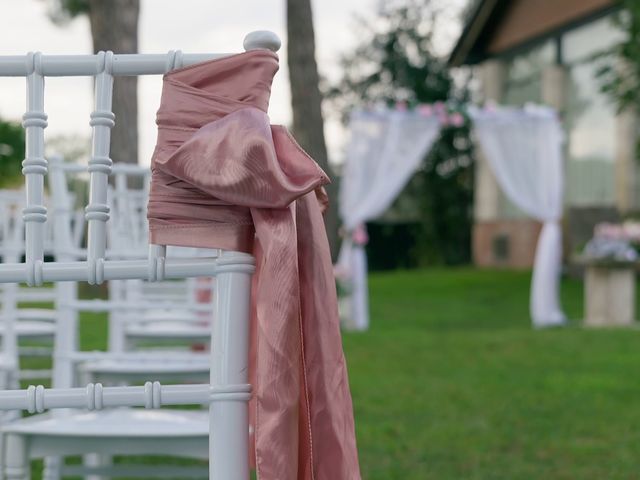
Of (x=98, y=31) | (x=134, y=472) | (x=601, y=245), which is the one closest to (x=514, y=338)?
(x=601, y=245)

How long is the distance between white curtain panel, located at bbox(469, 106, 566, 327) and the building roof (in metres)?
5.36

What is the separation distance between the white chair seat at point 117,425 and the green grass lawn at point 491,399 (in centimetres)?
160

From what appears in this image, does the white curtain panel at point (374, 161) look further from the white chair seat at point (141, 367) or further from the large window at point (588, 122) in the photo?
the white chair seat at point (141, 367)

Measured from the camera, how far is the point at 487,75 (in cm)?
2003

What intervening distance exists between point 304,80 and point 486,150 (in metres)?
2.80

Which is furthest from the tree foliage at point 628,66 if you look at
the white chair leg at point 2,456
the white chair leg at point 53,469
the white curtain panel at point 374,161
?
the white chair leg at point 2,456

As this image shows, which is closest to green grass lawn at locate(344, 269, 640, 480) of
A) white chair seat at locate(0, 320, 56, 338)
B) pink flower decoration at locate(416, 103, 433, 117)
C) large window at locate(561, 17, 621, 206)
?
white chair seat at locate(0, 320, 56, 338)

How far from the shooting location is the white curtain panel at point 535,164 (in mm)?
11008

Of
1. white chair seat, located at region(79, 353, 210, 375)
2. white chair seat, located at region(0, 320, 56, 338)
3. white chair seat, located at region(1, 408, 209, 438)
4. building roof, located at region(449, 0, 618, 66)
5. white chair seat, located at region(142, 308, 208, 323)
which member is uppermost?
building roof, located at region(449, 0, 618, 66)

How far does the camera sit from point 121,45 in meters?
8.99

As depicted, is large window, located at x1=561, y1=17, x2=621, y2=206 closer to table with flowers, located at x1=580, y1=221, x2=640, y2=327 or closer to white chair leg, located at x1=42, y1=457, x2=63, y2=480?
table with flowers, located at x1=580, y1=221, x2=640, y2=327

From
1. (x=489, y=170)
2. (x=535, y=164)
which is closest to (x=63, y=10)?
(x=535, y=164)

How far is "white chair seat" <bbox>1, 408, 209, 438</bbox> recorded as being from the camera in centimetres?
198

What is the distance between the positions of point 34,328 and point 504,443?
1865mm
